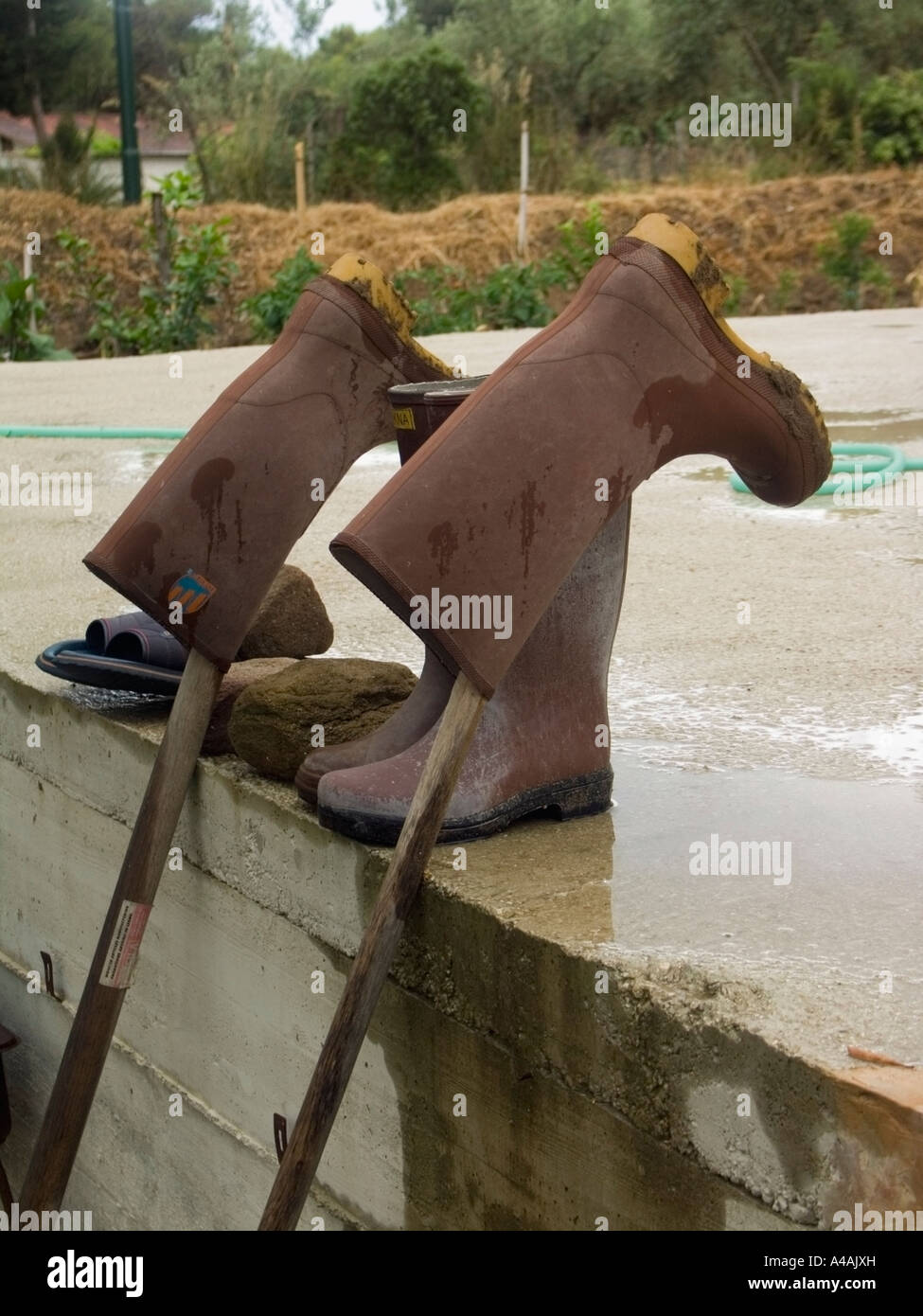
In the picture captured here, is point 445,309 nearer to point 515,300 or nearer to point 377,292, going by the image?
point 515,300

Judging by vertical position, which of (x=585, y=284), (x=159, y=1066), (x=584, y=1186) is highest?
(x=585, y=284)

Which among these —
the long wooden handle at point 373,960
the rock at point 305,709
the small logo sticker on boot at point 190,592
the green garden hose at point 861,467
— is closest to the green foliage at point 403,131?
the green garden hose at point 861,467

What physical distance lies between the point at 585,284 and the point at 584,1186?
104 cm

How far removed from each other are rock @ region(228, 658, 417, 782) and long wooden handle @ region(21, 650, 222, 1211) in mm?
72

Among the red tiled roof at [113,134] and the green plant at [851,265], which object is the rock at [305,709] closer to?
the green plant at [851,265]

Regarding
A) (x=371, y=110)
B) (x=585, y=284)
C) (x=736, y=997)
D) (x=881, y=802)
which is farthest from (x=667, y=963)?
(x=371, y=110)

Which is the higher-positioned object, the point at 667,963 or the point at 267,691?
the point at 267,691

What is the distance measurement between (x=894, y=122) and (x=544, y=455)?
19359 millimetres

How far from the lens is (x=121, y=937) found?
2.04 m

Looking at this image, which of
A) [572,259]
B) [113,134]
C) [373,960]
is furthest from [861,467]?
[113,134]
